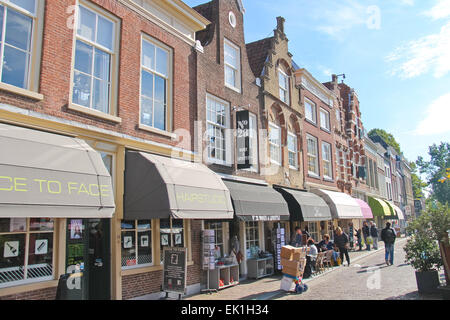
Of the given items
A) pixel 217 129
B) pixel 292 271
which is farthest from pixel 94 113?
pixel 292 271

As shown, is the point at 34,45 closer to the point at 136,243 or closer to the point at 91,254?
the point at 91,254

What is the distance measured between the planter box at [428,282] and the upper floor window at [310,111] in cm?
1355

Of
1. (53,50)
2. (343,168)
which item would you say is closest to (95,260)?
(53,50)

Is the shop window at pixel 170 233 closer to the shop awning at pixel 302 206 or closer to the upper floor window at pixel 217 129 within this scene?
the upper floor window at pixel 217 129

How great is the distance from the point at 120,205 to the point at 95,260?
1.37 m

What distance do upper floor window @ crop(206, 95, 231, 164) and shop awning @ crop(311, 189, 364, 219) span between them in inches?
334

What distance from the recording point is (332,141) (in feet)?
80.6

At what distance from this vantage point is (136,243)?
9.14 meters

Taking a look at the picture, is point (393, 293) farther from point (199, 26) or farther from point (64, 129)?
point (199, 26)

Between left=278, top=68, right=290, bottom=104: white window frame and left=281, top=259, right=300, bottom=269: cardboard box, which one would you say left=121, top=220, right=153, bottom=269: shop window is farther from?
left=278, top=68, right=290, bottom=104: white window frame

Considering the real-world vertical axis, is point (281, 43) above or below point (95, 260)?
above

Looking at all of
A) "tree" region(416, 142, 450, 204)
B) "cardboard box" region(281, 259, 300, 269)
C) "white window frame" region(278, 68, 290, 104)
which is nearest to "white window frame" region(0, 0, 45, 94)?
"cardboard box" region(281, 259, 300, 269)

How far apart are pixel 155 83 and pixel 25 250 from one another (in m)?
5.70

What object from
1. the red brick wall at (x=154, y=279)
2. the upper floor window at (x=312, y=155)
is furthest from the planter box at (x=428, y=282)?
the upper floor window at (x=312, y=155)
